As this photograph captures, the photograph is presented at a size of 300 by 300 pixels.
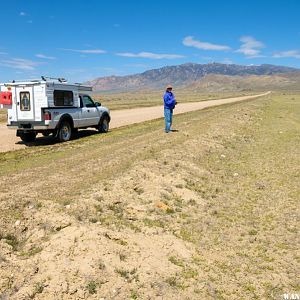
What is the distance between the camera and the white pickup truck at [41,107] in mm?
17016

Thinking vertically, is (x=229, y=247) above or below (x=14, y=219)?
below

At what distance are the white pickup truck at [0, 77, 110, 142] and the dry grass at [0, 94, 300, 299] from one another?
11.8 feet

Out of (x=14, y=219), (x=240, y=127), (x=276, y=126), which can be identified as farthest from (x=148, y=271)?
(x=276, y=126)

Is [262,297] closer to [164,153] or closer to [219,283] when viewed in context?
[219,283]

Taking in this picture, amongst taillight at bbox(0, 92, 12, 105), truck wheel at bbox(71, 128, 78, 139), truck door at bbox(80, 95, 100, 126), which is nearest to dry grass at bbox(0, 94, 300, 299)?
taillight at bbox(0, 92, 12, 105)

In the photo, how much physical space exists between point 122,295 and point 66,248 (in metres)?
1.31

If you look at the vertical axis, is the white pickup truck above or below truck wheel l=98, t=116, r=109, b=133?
above

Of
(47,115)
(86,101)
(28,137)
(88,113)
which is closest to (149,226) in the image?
(47,115)

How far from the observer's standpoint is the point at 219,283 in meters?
6.03

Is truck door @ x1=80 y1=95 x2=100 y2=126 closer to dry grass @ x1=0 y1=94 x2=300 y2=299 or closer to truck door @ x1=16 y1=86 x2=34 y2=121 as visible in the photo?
truck door @ x1=16 y1=86 x2=34 y2=121

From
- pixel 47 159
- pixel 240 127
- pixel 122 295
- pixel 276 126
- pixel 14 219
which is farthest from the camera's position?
pixel 276 126

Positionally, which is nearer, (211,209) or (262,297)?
(262,297)

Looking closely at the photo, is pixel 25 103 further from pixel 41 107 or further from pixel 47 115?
pixel 47 115

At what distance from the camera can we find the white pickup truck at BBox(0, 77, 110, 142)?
1702cm
